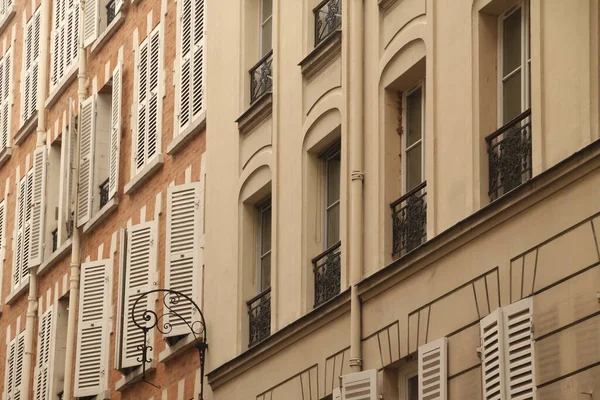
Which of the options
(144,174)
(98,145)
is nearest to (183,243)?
(144,174)

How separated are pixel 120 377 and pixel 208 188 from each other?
3479 mm

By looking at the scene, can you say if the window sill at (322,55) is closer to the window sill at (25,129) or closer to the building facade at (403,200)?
the building facade at (403,200)

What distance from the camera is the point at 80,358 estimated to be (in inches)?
1033

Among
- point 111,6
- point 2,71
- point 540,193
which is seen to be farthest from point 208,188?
point 2,71

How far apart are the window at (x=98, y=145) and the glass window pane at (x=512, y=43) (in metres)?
11.3

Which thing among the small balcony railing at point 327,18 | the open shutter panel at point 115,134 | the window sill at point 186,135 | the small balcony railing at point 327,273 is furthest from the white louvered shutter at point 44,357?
the small balcony railing at point 327,18

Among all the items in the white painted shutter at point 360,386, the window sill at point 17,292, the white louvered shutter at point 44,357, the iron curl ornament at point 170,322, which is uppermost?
the window sill at point 17,292

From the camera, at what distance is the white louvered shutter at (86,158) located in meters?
27.9

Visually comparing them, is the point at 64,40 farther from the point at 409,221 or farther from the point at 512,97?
the point at 512,97

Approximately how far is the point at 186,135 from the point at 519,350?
384 inches

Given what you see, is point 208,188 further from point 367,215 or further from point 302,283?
point 367,215

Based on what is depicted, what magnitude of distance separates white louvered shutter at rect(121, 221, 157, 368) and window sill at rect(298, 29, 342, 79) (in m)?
4.89

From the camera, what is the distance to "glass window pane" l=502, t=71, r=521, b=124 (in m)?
16.1

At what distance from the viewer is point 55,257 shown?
29.1m
